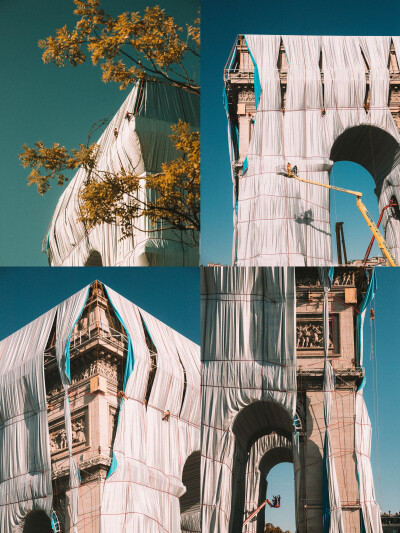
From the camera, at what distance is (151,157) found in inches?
561

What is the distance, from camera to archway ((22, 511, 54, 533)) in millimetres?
13492

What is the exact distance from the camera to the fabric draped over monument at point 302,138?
14.1m

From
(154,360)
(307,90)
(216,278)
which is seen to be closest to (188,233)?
(216,278)

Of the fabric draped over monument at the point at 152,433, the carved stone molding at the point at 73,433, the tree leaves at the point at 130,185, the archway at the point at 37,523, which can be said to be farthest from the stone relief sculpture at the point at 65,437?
the tree leaves at the point at 130,185

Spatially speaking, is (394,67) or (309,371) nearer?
(309,371)

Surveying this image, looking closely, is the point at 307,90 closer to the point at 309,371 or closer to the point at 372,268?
the point at 372,268

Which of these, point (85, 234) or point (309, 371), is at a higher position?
point (85, 234)

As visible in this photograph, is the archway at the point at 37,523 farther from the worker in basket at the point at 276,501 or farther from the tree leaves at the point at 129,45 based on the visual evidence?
the tree leaves at the point at 129,45

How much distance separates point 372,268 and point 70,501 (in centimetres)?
563

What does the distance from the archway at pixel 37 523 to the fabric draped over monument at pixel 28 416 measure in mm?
136

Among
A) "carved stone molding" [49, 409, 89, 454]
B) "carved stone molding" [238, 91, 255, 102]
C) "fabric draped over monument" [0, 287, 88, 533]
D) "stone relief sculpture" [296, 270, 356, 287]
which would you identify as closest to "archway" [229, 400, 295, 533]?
"stone relief sculpture" [296, 270, 356, 287]

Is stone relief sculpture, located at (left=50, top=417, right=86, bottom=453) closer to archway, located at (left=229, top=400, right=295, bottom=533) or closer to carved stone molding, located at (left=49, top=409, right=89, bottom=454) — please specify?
carved stone molding, located at (left=49, top=409, right=89, bottom=454)

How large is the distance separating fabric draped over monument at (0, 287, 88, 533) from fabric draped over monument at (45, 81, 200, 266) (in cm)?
88

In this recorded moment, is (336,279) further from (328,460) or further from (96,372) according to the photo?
(96,372)
